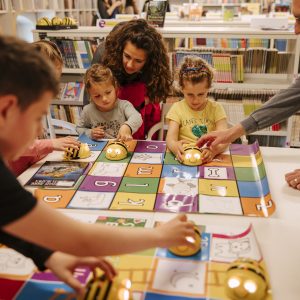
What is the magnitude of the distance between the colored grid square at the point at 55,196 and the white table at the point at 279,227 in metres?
0.10

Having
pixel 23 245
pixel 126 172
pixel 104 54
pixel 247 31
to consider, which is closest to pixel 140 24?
pixel 104 54

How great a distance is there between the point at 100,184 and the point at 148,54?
106 centimetres

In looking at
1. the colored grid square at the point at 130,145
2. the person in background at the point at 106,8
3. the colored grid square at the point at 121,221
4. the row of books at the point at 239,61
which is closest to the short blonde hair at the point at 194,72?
the colored grid square at the point at 130,145

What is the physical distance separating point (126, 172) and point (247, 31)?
83.5 inches

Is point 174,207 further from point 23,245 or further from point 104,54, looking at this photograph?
point 104,54

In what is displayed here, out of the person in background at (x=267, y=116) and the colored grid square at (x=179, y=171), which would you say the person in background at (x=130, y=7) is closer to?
the person in background at (x=267, y=116)

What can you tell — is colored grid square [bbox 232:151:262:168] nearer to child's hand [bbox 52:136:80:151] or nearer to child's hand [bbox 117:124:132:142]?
child's hand [bbox 117:124:132:142]

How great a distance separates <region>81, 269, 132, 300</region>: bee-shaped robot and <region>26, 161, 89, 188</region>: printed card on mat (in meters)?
0.58

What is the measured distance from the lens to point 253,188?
4.25ft

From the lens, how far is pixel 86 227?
689 millimetres

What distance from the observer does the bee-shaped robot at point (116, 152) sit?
5.12 ft

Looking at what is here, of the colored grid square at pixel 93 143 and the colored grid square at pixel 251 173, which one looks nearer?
the colored grid square at pixel 251 173

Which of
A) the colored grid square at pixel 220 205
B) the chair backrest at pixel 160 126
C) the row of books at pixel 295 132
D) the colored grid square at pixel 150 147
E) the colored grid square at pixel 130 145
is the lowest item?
the row of books at pixel 295 132

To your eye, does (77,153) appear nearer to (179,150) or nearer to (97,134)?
(97,134)
